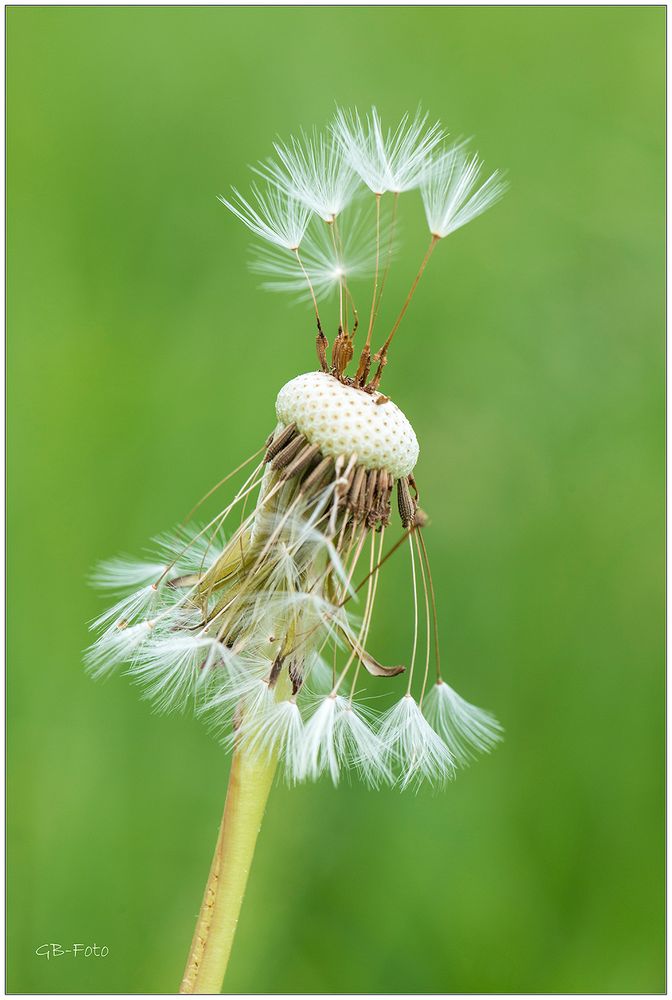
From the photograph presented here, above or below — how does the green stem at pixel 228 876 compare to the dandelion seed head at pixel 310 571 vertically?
below

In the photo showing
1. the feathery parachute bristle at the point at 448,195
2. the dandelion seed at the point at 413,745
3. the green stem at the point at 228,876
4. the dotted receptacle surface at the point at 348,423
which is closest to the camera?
the green stem at the point at 228,876

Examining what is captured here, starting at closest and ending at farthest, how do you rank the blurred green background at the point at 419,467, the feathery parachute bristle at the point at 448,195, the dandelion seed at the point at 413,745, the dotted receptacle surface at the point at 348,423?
the dotted receptacle surface at the point at 348,423
the dandelion seed at the point at 413,745
the feathery parachute bristle at the point at 448,195
the blurred green background at the point at 419,467

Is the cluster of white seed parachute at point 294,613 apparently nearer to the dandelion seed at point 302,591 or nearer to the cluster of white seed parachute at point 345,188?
the dandelion seed at point 302,591

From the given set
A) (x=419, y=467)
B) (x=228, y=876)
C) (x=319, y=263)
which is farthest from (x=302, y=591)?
(x=419, y=467)

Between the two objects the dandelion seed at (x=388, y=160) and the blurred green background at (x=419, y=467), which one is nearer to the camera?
the dandelion seed at (x=388, y=160)

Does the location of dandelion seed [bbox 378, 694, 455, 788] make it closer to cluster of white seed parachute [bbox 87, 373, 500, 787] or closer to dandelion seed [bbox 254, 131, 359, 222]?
cluster of white seed parachute [bbox 87, 373, 500, 787]

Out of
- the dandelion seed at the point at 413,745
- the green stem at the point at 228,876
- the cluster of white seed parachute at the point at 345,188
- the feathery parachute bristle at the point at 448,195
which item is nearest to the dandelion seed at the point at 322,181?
the cluster of white seed parachute at the point at 345,188
